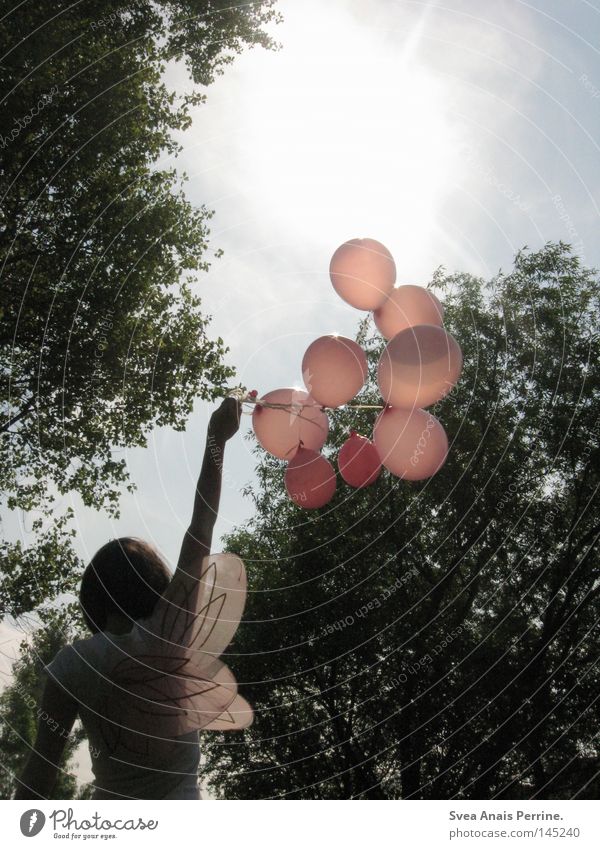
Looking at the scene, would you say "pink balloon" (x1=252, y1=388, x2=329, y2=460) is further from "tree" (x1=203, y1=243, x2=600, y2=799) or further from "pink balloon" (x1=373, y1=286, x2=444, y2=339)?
"tree" (x1=203, y1=243, x2=600, y2=799)

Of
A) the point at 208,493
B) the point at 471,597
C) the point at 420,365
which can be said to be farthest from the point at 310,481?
the point at 471,597

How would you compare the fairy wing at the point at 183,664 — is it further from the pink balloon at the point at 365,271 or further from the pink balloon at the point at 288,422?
the pink balloon at the point at 365,271

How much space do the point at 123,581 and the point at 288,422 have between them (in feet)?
5.78

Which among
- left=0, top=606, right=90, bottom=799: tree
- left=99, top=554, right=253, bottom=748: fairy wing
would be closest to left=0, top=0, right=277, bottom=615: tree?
left=0, top=606, right=90, bottom=799: tree

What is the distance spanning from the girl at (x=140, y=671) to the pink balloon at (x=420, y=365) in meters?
1.38

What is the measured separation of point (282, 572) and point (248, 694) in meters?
2.04

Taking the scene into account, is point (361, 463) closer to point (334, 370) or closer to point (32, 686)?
point (334, 370)

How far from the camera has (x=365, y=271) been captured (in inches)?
159

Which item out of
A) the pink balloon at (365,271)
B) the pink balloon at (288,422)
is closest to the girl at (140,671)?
the pink balloon at (288,422)

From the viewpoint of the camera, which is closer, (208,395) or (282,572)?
(208,395)

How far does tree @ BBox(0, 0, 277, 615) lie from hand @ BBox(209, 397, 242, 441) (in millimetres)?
5275
